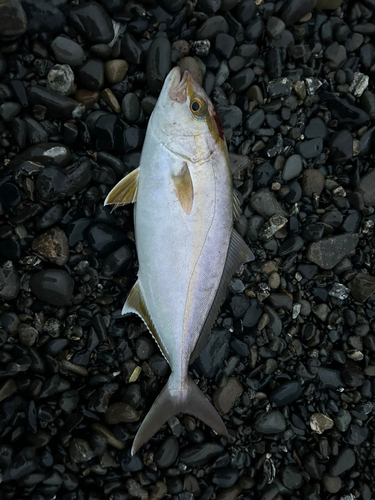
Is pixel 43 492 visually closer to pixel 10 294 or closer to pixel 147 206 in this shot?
pixel 10 294

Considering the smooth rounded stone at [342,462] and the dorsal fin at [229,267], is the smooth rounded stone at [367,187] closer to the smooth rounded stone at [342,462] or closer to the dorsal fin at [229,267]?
the dorsal fin at [229,267]

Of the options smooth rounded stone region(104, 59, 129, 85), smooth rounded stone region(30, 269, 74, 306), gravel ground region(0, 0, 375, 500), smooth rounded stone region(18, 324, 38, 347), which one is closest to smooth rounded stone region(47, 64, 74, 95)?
gravel ground region(0, 0, 375, 500)

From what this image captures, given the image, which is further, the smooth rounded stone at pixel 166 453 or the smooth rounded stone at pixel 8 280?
the smooth rounded stone at pixel 166 453

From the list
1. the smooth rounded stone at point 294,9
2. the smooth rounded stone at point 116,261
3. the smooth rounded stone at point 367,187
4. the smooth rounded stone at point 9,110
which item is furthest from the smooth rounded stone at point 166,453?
the smooth rounded stone at point 294,9

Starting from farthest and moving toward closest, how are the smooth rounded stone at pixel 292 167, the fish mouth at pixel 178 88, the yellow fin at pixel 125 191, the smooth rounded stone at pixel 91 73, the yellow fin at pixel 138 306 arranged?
the smooth rounded stone at pixel 292 167
the smooth rounded stone at pixel 91 73
the yellow fin at pixel 138 306
the yellow fin at pixel 125 191
the fish mouth at pixel 178 88

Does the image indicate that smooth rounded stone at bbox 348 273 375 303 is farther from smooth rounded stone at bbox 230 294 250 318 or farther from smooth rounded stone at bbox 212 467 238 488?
smooth rounded stone at bbox 212 467 238 488

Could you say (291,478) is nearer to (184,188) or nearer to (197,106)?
(184,188)

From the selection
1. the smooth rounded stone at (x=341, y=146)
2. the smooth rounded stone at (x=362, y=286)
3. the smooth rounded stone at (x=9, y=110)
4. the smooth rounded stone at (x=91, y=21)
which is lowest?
the smooth rounded stone at (x=362, y=286)
